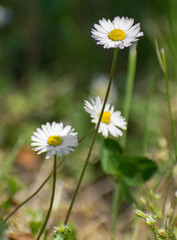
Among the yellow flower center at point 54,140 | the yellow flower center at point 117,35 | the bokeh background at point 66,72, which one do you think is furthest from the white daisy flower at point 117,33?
the bokeh background at point 66,72

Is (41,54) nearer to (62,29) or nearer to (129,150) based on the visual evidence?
(62,29)

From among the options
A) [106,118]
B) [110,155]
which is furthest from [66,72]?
[106,118]

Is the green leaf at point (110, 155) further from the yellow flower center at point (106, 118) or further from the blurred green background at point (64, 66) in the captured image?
the blurred green background at point (64, 66)

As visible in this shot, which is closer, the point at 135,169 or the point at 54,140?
the point at 54,140

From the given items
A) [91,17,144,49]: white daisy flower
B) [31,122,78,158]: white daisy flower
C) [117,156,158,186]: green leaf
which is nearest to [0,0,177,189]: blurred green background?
[117,156,158,186]: green leaf

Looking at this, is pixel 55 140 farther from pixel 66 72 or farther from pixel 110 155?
pixel 66 72

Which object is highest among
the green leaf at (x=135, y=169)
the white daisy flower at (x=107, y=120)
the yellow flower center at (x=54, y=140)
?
the white daisy flower at (x=107, y=120)

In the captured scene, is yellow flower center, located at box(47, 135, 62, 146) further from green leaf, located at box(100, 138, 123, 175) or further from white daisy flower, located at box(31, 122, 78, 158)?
green leaf, located at box(100, 138, 123, 175)

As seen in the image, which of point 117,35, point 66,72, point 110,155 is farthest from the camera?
point 66,72
